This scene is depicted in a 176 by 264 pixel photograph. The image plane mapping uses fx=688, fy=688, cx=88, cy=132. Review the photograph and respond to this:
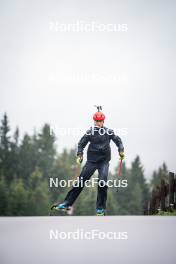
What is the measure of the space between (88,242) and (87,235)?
0.47 m

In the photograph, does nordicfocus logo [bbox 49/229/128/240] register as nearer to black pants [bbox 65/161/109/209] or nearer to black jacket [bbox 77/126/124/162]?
black pants [bbox 65/161/109/209]

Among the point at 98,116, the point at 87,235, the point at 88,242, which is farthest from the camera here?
the point at 98,116

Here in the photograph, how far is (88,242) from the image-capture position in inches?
227

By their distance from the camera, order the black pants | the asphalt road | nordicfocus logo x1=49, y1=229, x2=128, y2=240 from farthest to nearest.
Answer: the black pants, nordicfocus logo x1=49, y1=229, x2=128, y2=240, the asphalt road

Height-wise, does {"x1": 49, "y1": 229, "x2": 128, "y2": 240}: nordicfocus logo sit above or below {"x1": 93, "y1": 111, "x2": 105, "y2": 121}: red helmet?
below

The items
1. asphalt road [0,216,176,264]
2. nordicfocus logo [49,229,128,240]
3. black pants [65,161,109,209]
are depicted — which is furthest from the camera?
black pants [65,161,109,209]

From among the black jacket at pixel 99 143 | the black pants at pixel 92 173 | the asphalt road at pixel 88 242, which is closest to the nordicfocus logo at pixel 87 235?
the asphalt road at pixel 88 242

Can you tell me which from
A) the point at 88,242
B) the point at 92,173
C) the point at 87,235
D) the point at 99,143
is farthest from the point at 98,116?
the point at 88,242

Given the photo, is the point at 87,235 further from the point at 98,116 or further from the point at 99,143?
the point at 98,116

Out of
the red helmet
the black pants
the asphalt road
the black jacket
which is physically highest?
the red helmet

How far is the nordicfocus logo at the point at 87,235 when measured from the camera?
6.02m

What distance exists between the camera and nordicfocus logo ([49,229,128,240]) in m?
6.02

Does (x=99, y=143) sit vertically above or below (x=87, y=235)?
above

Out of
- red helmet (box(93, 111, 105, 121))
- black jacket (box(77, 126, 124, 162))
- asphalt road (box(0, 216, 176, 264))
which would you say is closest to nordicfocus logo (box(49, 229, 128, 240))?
asphalt road (box(0, 216, 176, 264))
